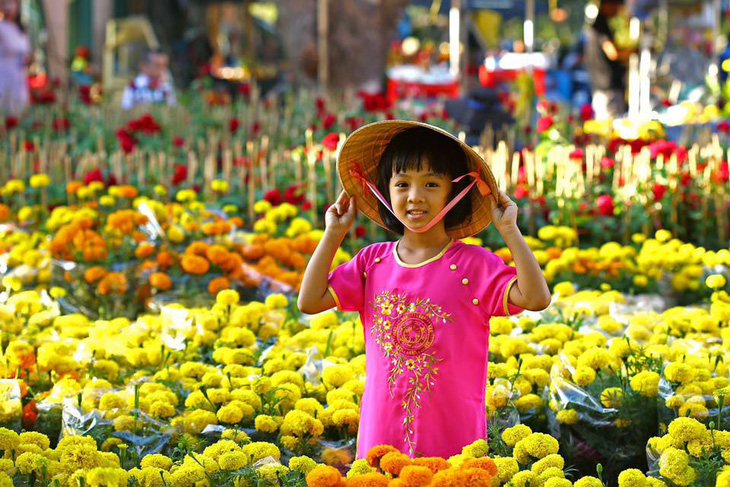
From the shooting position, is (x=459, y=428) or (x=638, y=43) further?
(x=638, y=43)

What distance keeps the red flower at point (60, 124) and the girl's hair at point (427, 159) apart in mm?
7109

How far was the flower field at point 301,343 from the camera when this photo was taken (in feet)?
7.90

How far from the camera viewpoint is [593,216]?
19.4 feet

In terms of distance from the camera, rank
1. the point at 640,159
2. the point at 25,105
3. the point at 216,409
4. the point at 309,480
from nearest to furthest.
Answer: the point at 309,480, the point at 216,409, the point at 640,159, the point at 25,105

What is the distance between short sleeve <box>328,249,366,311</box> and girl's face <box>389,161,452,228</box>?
17 cm

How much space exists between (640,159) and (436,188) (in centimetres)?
401

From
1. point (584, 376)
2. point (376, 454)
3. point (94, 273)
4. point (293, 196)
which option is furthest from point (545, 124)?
point (376, 454)

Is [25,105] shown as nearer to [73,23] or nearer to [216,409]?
[216,409]

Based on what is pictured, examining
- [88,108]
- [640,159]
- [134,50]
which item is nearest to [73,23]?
[134,50]

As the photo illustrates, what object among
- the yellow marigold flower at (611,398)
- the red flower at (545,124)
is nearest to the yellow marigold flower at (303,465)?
the yellow marigold flower at (611,398)

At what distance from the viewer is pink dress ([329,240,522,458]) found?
256 centimetres

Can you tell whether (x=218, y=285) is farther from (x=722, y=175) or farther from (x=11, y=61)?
(x=11, y=61)

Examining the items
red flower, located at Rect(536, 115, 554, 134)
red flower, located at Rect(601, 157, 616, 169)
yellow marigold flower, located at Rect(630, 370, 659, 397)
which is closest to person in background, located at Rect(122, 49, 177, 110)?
red flower, located at Rect(536, 115, 554, 134)

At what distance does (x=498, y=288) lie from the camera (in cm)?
252
